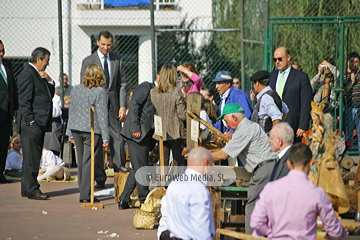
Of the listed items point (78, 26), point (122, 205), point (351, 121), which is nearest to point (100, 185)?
point (122, 205)

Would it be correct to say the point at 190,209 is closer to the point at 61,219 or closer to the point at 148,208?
the point at 148,208

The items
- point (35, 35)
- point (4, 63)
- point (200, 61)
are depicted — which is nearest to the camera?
point (4, 63)

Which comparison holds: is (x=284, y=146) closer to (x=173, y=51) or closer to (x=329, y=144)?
(x=329, y=144)

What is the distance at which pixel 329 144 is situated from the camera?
17.4 feet

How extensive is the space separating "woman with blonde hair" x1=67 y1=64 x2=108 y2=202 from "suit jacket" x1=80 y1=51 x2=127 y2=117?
105 cm

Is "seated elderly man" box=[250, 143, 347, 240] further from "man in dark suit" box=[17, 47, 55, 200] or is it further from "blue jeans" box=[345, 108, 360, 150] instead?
"blue jeans" box=[345, 108, 360, 150]

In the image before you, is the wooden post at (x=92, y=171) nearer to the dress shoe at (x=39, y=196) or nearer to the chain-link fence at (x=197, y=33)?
the dress shoe at (x=39, y=196)

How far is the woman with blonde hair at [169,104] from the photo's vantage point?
8.04m

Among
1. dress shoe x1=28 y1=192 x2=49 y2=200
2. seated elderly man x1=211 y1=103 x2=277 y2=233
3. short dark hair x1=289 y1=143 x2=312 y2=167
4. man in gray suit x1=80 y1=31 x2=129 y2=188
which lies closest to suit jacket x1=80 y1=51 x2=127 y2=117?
man in gray suit x1=80 y1=31 x2=129 y2=188

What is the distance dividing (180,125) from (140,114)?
1.94ft

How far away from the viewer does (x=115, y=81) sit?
9688mm

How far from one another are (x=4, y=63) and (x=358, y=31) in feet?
24.5

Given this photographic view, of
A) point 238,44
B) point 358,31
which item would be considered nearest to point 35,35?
point 238,44

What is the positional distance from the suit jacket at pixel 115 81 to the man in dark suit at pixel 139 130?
128cm
